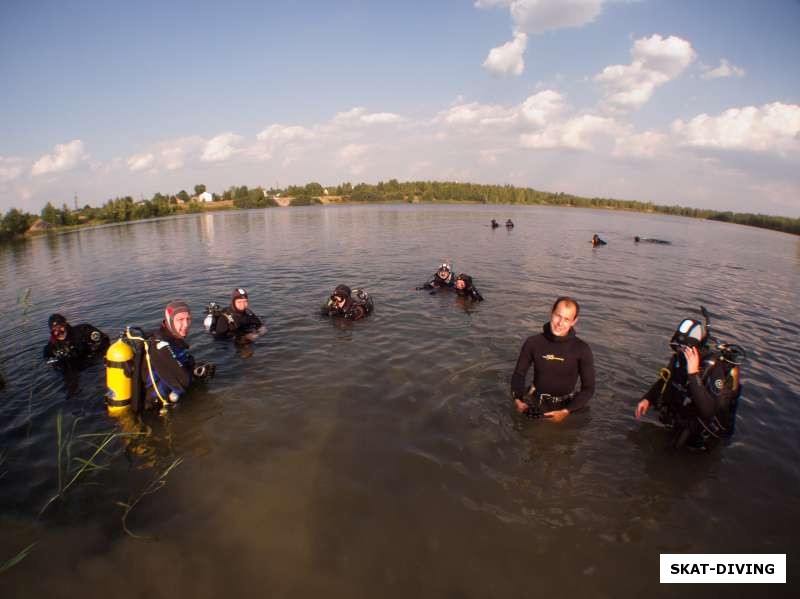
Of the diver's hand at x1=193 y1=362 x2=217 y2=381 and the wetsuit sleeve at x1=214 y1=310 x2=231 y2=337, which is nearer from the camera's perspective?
the diver's hand at x1=193 y1=362 x2=217 y2=381

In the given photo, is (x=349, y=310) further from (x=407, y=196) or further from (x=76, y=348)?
(x=407, y=196)

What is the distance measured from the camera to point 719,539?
399cm

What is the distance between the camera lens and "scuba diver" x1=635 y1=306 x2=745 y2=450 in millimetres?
4492

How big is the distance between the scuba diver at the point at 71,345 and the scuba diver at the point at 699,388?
10990mm

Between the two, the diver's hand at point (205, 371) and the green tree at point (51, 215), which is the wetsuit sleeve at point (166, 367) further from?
the green tree at point (51, 215)

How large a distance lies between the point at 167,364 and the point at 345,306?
547 centimetres

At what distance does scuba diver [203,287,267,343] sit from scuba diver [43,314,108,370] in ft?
7.49

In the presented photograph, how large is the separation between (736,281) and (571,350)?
1932 cm

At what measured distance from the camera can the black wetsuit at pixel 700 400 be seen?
4.52 m

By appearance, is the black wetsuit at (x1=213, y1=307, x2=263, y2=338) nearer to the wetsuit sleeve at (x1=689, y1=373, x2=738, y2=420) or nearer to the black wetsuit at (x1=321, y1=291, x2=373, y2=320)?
the black wetsuit at (x1=321, y1=291, x2=373, y2=320)

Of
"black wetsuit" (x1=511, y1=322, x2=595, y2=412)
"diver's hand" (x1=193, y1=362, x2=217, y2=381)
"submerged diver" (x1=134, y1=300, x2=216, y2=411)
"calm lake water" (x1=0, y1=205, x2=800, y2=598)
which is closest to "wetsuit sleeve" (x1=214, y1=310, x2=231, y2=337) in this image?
"calm lake water" (x1=0, y1=205, x2=800, y2=598)

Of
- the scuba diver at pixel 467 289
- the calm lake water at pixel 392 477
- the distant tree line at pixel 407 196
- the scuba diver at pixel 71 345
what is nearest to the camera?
the calm lake water at pixel 392 477

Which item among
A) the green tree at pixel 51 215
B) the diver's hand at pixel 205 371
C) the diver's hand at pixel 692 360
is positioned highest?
the green tree at pixel 51 215

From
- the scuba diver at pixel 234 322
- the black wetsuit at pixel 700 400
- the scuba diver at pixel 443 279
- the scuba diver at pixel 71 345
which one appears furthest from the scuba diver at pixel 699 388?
the scuba diver at pixel 71 345
